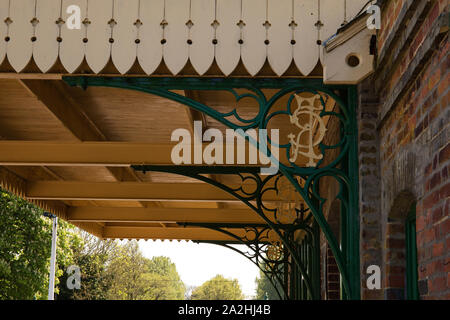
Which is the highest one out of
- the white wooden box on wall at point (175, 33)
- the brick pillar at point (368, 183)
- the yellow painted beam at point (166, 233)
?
the white wooden box on wall at point (175, 33)

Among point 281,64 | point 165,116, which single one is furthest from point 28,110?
point 281,64

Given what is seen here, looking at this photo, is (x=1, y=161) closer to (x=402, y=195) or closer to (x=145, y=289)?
(x=402, y=195)

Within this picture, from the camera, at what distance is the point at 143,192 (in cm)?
931

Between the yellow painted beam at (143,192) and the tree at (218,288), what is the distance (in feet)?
176

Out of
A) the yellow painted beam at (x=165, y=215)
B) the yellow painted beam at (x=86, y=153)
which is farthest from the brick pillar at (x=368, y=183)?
the yellow painted beam at (x=165, y=215)

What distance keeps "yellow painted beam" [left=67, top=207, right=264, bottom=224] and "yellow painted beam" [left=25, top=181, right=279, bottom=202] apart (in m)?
1.49

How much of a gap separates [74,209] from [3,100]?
5900 millimetres

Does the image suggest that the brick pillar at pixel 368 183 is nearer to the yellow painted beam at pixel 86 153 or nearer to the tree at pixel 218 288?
the yellow painted beam at pixel 86 153

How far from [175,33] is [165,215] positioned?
7.45 meters

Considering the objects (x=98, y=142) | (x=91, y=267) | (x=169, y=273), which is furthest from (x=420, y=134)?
(x=169, y=273)

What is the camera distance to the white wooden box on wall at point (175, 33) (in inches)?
168

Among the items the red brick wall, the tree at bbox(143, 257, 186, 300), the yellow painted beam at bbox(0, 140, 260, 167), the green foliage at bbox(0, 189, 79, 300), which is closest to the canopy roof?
the yellow painted beam at bbox(0, 140, 260, 167)

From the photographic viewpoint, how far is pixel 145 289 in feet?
178
